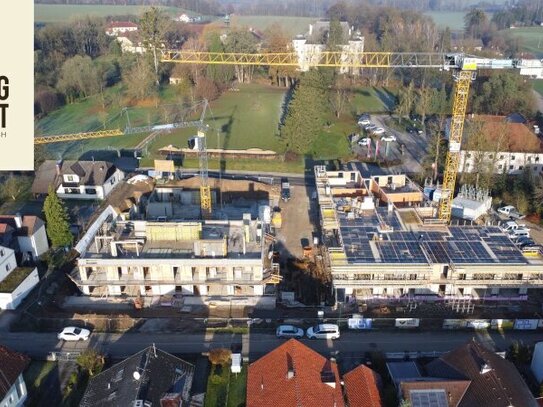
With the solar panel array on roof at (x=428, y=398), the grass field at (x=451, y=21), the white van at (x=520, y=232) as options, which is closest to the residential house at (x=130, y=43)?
the white van at (x=520, y=232)

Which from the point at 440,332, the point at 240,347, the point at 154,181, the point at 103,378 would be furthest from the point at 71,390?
the point at 154,181

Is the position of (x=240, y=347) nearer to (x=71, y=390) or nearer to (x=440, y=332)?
(x=71, y=390)

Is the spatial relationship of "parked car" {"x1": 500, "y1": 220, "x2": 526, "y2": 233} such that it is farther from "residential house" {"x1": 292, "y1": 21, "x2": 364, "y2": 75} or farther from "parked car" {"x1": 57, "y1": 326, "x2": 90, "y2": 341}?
"residential house" {"x1": 292, "y1": 21, "x2": 364, "y2": 75}

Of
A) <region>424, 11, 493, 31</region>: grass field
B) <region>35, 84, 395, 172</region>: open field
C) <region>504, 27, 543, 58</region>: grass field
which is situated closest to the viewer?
<region>35, 84, 395, 172</region>: open field

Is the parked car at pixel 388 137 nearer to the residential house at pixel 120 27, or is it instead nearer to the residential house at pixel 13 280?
the residential house at pixel 13 280

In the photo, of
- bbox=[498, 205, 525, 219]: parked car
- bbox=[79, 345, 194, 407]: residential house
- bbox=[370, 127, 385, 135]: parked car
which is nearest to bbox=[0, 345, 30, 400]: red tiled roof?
bbox=[79, 345, 194, 407]: residential house

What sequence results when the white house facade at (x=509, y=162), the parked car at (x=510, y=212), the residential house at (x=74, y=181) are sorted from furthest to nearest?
the white house facade at (x=509, y=162)
the residential house at (x=74, y=181)
the parked car at (x=510, y=212)

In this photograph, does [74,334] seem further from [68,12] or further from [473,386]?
[68,12]
